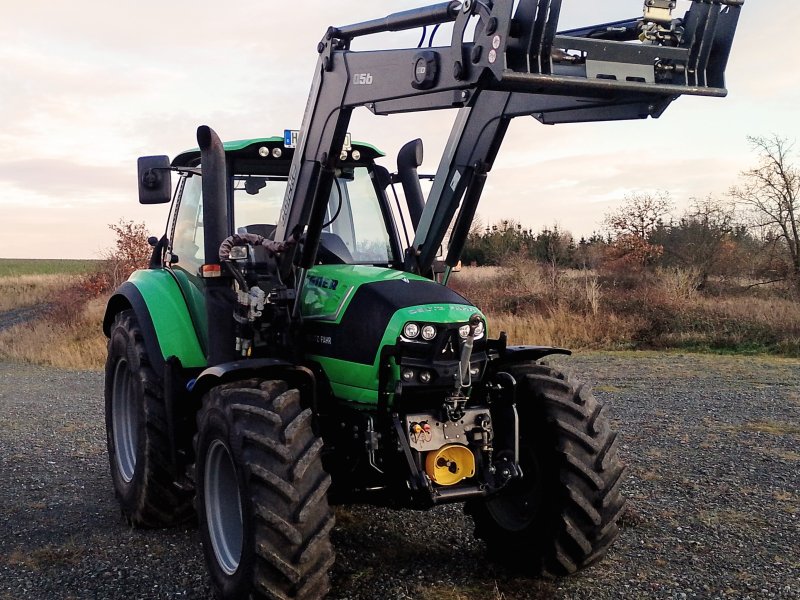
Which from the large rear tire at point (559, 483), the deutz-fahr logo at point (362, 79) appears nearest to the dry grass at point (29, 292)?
the deutz-fahr logo at point (362, 79)

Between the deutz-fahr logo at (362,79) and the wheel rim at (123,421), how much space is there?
2.94 m

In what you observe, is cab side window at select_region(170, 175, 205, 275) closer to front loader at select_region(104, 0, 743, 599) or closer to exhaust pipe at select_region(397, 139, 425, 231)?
front loader at select_region(104, 0, 743, 599)

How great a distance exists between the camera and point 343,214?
535cm

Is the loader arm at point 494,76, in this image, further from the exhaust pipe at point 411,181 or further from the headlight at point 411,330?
the headlight at point 411,330

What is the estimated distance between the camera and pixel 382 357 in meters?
4.13

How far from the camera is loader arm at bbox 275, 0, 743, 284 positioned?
11.5 feet

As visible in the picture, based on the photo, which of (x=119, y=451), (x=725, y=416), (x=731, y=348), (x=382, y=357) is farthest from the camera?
(x=731, y=348)

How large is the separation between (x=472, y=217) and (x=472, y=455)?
154cm

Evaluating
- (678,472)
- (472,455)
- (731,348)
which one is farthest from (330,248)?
(731,348)

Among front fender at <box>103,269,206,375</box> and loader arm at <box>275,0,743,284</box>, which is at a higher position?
loader arm at <box>275,0,743,284</box>

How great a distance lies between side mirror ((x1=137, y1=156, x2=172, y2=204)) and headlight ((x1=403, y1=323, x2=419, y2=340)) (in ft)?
6.79

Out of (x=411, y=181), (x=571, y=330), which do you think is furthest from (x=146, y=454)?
(x=571, y=330)

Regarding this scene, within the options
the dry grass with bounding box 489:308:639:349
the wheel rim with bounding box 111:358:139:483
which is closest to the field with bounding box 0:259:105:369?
the dry grass with bounding box 489:308:639:349

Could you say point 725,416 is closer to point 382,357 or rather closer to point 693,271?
point 382,357
